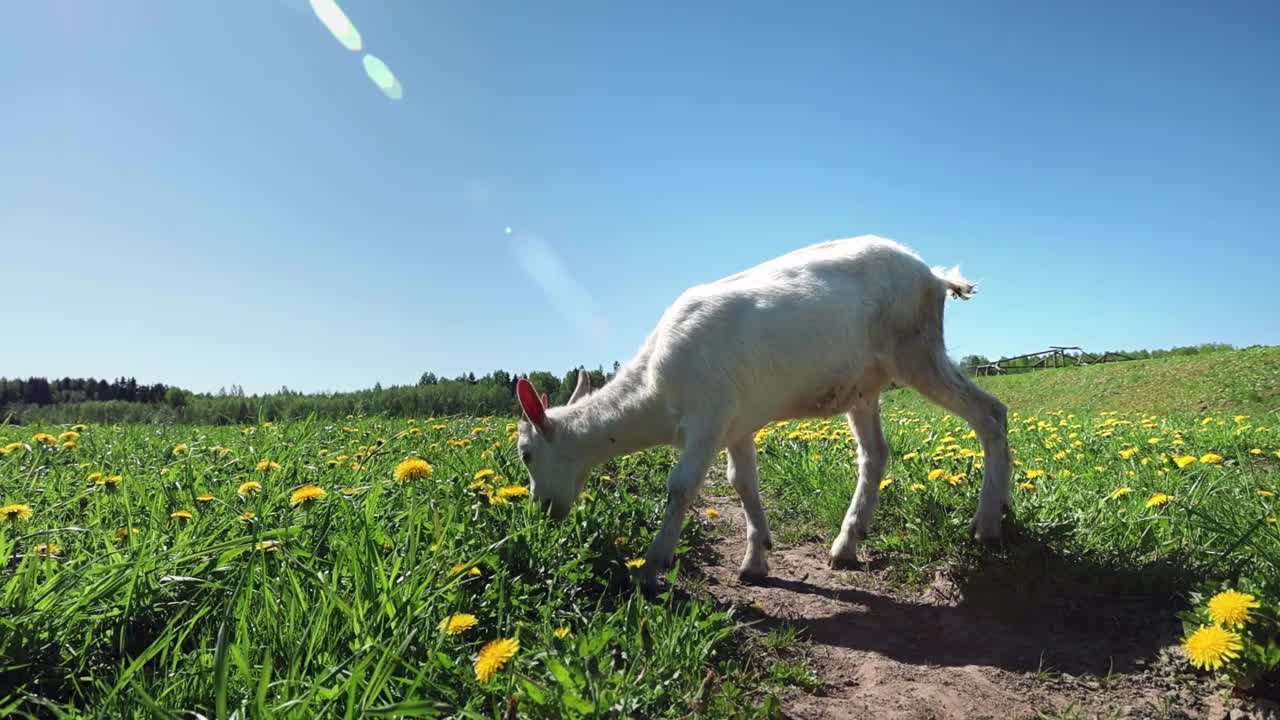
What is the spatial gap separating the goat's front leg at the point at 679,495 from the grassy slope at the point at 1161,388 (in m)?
13.3

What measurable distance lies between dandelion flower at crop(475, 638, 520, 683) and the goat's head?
1.93 meters

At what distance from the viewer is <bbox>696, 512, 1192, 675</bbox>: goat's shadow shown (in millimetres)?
2555

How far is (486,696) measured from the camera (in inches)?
67.9

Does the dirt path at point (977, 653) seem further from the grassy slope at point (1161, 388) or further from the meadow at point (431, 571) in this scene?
the grassy slope at point (1161, 388)

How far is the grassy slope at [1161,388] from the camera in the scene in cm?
1384

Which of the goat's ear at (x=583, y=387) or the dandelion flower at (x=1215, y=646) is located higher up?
the goat's ear at (x=583, y=387)

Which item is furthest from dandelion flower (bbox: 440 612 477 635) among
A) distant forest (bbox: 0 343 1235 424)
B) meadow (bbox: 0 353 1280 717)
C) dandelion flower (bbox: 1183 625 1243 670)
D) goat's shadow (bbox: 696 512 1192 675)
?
distant forest (bbox: 0 343 1235 424)

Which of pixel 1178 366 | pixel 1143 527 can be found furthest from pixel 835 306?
pixel 1178 366

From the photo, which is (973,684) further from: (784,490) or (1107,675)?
(784,490)

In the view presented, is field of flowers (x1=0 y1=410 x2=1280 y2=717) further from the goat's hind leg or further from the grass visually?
the goat's hind leg

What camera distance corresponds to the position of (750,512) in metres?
3.87

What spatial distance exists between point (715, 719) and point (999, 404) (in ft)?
9.40

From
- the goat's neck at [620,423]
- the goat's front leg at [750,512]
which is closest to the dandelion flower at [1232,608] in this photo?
the goat's front leg at [750,512]

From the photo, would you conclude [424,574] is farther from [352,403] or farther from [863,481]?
[352,403]
